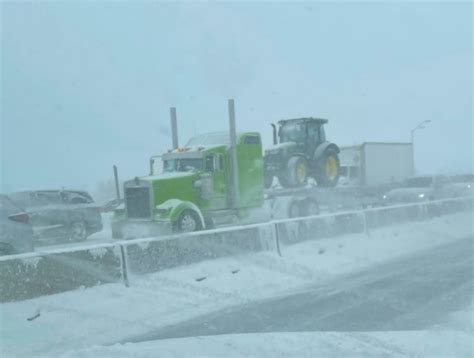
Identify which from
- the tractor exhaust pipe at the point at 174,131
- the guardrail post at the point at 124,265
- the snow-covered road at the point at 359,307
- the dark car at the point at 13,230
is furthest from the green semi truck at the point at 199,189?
the snow-covered road at the point at 359,307

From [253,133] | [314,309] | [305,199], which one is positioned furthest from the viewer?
[305,199]

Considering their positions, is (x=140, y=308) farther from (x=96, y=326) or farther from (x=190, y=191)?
(x=190, y=191)

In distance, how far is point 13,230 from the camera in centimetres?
1023

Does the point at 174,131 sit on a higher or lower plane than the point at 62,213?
higher

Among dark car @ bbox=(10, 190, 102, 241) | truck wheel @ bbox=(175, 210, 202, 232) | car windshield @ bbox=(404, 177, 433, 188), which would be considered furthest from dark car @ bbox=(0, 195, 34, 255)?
car windshield @ bbox=(404, 177, 433, 188)

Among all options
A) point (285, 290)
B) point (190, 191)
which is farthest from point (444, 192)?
point (285, 290)

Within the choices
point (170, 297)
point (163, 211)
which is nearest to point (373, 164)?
point (163, 211)

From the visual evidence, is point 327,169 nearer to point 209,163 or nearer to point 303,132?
point 303,132

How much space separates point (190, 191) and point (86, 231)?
13.6ft

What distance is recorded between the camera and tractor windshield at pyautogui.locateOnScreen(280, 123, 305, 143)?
19406 mm

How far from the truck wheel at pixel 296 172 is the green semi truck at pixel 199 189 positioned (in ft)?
4.78

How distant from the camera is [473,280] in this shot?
1048 centimetres

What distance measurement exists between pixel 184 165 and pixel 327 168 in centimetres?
612

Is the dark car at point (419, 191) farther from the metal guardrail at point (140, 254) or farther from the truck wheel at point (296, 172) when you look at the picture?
the metal guardrail at point (140, 254)
